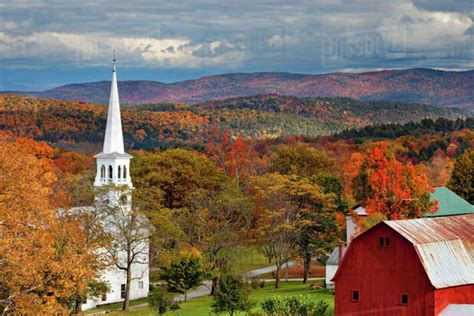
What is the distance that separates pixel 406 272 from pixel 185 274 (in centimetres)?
2251

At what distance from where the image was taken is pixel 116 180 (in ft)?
235

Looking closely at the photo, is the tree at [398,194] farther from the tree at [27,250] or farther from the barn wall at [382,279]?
the tree at [27,250]

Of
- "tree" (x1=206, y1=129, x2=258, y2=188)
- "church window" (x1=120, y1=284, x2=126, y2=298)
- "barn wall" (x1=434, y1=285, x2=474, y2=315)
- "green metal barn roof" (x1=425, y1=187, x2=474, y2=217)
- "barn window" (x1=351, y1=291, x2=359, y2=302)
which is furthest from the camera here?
"tree" (x1=206, y1=129, x2=258, y2=188)

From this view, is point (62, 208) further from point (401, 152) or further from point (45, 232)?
point (401, 152)

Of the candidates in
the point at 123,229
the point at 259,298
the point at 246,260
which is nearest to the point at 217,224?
the point at 123,229

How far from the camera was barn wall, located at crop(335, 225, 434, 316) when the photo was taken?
48.0 metres

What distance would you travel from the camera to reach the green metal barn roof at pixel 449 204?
227 feet

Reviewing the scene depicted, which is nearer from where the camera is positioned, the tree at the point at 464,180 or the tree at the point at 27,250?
the tree at the point at 27,250

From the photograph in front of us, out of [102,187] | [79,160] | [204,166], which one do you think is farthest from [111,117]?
[79,160]

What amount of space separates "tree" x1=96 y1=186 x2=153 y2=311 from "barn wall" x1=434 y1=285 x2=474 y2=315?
25.0 metres

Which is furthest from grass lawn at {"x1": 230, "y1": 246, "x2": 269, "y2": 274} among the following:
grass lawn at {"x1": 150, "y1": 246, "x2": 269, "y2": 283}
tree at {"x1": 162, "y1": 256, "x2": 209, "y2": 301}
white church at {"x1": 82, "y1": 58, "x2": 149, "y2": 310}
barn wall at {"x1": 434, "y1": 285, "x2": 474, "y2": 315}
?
barn wall at {"x1": 434, "y1": 285, "x2": 474, "y2": 315}

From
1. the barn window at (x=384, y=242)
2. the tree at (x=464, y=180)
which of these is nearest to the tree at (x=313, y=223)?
the tree at (x=464, y=180)

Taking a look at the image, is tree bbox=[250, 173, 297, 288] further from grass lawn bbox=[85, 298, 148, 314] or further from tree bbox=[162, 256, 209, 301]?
grass lawn bbox=[85, 298, 148, 314]

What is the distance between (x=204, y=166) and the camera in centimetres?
8569
